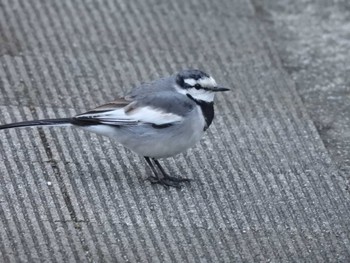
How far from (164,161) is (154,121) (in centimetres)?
59

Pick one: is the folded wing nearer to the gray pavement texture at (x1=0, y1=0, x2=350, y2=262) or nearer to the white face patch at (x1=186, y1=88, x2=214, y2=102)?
the white face patch at (x1=186, y1=88, x2=214, y2=102)

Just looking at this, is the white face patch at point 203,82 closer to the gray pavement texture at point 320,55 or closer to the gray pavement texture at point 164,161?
the gray pavement texture at point 164,161

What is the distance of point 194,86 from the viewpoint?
5727mm

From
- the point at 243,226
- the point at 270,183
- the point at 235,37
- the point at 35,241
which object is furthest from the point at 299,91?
the point at 35,241

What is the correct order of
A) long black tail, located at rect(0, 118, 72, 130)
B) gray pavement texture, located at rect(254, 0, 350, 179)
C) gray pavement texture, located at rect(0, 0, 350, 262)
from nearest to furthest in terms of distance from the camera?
1. gray pavement texture, located at rect(0, 0, 350, 262)
2. long black tail, located at rect(0, 118, 72, 130)
3. gray pavement texture, located at rect(254, 0, 350, 179)

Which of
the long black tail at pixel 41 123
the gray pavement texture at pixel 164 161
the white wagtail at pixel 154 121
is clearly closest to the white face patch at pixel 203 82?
the white wagtail at pixel 154 121

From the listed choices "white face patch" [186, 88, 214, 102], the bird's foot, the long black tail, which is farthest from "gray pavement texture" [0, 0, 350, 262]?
"white face patch" [186, 88, 214, 102]

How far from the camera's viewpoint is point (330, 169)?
5.96 meters

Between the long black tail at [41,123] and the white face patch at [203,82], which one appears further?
the white face patch at [203,82]

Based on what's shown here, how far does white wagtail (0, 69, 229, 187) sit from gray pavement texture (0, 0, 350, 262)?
0.82 ft

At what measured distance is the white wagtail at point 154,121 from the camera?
18.2 ft

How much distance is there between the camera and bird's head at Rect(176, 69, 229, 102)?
18.7 ft

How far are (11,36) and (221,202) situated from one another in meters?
2.23

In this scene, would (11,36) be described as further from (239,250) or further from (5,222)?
(239,250)
